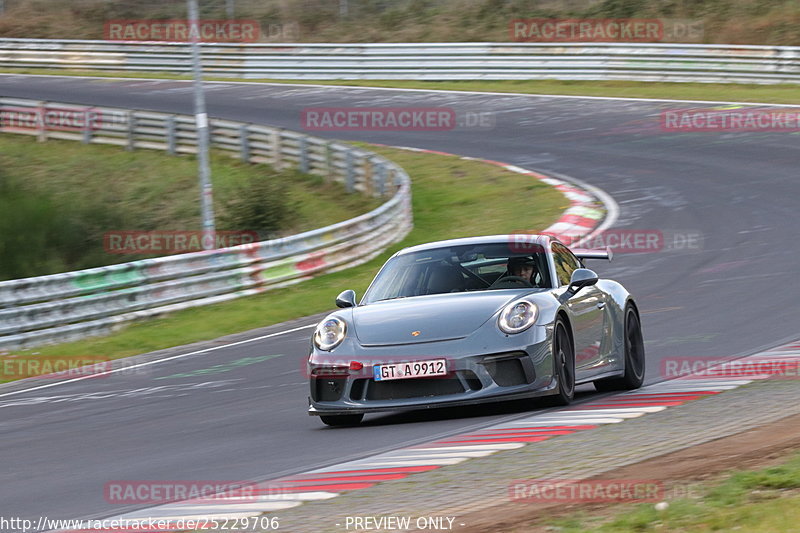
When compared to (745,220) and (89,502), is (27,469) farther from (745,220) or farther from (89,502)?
(745,220)

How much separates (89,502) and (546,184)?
18.5m

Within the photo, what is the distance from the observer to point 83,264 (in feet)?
67.8

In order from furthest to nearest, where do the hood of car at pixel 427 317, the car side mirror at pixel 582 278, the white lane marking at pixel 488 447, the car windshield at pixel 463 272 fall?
the car windshield at pixel 463 272 < the car side mirror at pixel 582 278 < the hood of car at pixel 427 317 < the white lane marking at pixel 488 447

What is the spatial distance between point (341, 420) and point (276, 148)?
20608 mm

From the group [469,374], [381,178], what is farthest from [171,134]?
[469,374]

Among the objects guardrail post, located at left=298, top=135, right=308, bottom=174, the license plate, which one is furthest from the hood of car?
guardrail post, located at left=298, top=135, right=308, bottom=174

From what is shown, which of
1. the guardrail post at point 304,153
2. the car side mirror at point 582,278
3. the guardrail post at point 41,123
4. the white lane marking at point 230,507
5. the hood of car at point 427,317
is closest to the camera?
the white lane marking at point 230,507

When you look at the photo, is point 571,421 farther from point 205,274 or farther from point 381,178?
point 381,178

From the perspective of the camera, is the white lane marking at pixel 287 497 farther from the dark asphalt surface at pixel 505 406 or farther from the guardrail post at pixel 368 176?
the guardrail post at pixel 368 176

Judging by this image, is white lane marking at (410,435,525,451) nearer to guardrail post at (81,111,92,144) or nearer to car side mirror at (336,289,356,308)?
car side mirror at (336,289,356,308)

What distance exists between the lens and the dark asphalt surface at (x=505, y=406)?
776cm

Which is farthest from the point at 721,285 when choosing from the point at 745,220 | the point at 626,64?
the point at 626,64

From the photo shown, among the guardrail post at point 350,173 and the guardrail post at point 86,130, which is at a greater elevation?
the guardrail post at point 350,173

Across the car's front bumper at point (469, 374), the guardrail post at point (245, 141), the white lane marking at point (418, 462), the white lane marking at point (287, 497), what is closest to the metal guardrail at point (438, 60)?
the guardrail post at point (245, 141)
